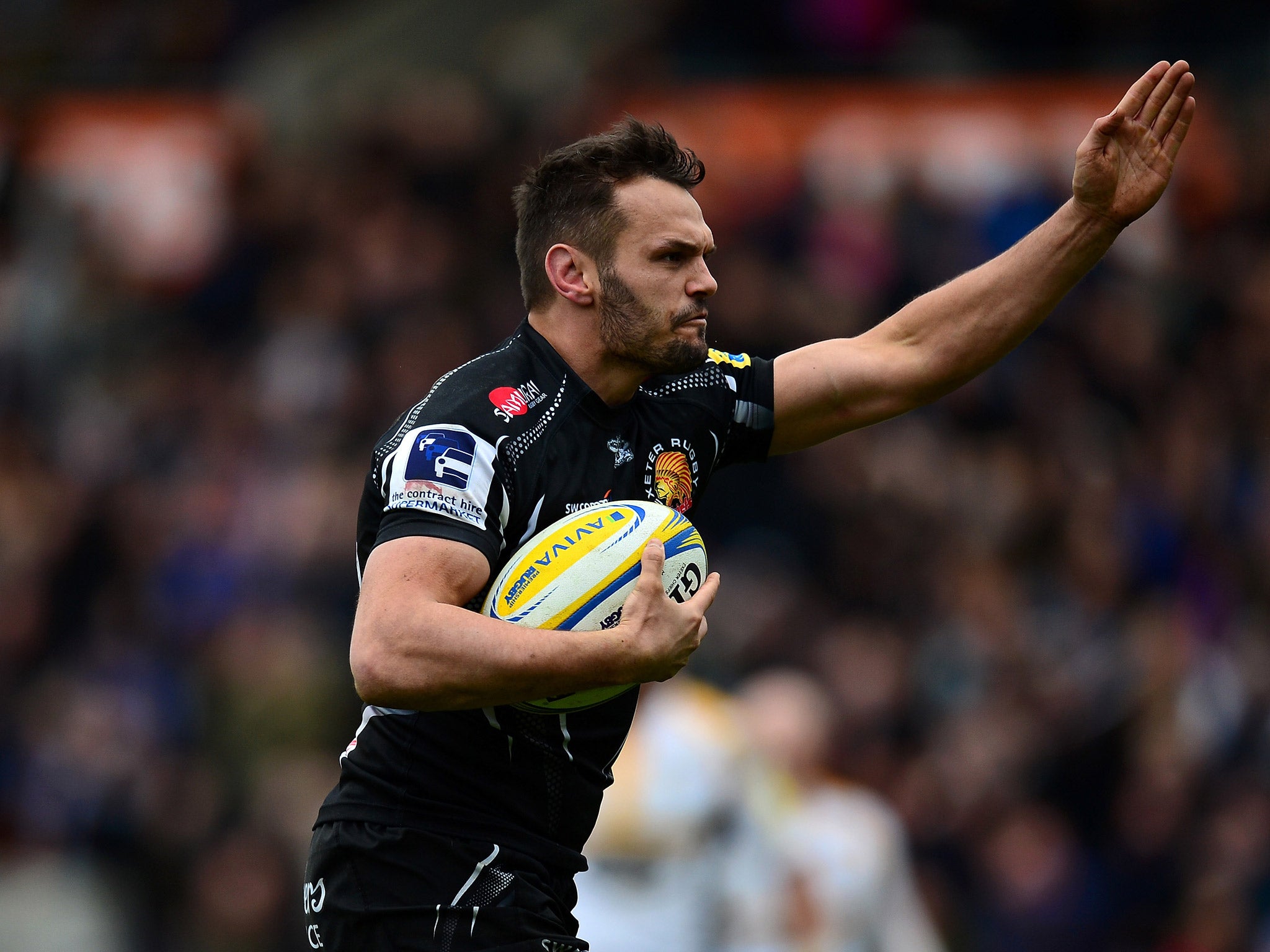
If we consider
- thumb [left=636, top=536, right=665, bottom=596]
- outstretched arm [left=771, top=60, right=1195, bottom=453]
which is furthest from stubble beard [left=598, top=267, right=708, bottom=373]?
thumb [left=636, top=536, right=665, bottom=596]

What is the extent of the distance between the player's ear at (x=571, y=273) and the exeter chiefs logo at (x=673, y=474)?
0.42m

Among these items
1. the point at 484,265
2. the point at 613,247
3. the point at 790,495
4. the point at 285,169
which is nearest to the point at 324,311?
the point at 484,265

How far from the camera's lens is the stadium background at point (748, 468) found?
877cm

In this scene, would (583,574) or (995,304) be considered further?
(995,304)

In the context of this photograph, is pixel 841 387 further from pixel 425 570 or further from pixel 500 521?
pixel 425 570

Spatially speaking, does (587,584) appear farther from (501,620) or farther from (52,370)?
(52,370)

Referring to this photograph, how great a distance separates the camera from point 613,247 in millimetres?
4387

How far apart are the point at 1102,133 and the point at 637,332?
133 centimetres

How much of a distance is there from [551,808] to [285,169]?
1005cm

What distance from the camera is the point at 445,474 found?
156 inches

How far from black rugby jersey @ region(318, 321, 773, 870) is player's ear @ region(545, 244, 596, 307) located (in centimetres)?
14

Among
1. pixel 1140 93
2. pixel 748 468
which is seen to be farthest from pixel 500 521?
pixel 748 468

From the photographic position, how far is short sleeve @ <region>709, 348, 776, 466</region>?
15.5ft

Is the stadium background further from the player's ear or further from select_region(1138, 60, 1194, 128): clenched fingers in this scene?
the player's ear
